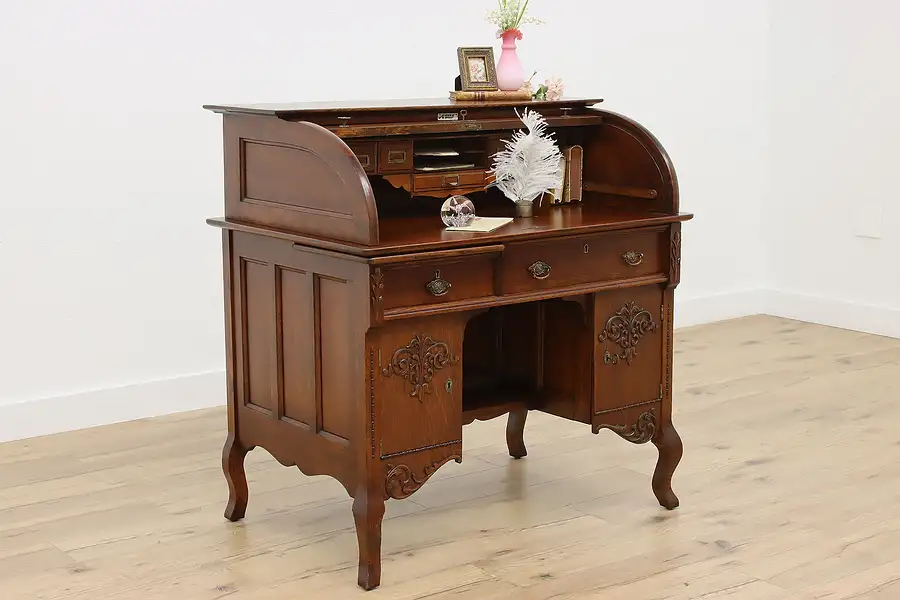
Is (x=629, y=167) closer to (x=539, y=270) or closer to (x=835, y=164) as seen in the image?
(x=539, y=270)

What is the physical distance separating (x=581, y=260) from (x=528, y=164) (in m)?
0.29

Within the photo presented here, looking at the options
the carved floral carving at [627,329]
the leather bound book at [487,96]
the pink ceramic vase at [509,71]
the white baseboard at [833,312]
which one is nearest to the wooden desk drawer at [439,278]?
the carved floral carving at [627,329]

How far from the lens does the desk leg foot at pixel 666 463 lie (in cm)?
333

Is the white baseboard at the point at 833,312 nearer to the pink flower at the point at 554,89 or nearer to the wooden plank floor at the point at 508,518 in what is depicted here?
the wooden plank floor at the point at 508,518

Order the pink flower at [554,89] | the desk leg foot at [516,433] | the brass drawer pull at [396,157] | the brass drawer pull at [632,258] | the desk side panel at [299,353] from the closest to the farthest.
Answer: the desk side panel at [299,353] < the brass drawer pull at [396,157] < the brass drawer pull at [632,258] < the pink flower at [554,89] < the desk leg foot at [516,433]

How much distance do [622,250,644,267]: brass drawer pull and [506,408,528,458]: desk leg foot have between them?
74 centimetres

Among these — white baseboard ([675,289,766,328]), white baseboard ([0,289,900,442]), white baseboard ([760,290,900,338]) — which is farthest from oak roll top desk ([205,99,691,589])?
white baseboard ([760,290,900,338])

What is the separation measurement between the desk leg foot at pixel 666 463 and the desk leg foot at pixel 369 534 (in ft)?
2.92

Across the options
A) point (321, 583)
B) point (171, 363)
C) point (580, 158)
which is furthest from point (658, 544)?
point (171, 363)

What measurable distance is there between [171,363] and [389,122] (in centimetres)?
164

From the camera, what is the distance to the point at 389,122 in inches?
119

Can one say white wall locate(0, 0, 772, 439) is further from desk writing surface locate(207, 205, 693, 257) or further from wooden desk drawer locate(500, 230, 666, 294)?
wooden desk drawer locate(500, 230, 666, 294)

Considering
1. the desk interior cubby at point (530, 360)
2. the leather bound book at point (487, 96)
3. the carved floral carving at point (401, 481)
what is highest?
the leather bound book at point (487, 96)

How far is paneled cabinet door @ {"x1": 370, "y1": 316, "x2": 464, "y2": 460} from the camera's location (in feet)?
9.11
